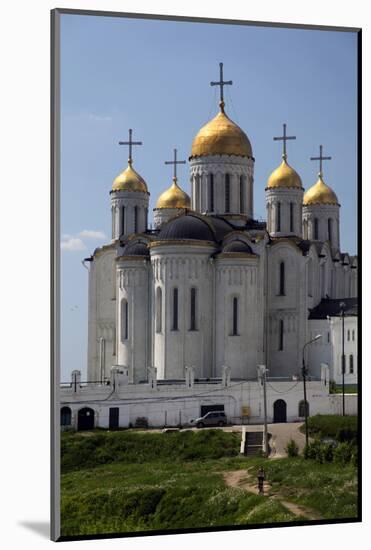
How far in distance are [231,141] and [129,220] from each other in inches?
146

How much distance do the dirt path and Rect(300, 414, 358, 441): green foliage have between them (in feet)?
5.71

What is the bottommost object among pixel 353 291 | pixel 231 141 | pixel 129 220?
pixel 353 291

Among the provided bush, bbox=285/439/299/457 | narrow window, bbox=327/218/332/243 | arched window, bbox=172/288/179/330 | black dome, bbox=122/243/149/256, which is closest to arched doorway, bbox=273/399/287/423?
bush, bbox=285/439/299/457

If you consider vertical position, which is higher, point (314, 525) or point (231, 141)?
point (231, 141)

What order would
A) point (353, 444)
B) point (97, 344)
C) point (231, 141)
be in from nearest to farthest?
1. point (353, 444)
2. point (97, 344)
3. point (231, 141)

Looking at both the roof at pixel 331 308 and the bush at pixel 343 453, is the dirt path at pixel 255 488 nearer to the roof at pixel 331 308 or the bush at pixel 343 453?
the bush at pixel 343 453

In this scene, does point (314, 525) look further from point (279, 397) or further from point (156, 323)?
point (156, 323)

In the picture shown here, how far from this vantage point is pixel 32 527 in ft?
50.8

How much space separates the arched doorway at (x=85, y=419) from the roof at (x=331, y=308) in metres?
6.80

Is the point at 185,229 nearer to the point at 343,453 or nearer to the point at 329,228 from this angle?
the point at 329,228

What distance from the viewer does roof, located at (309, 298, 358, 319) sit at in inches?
1013

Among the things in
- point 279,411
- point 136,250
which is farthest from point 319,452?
point 136,250

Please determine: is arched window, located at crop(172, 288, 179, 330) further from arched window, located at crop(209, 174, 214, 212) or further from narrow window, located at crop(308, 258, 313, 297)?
narrow window, located at crop(308, 258, 313, 297)

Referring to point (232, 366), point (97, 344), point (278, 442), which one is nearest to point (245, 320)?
point (232, 366)
